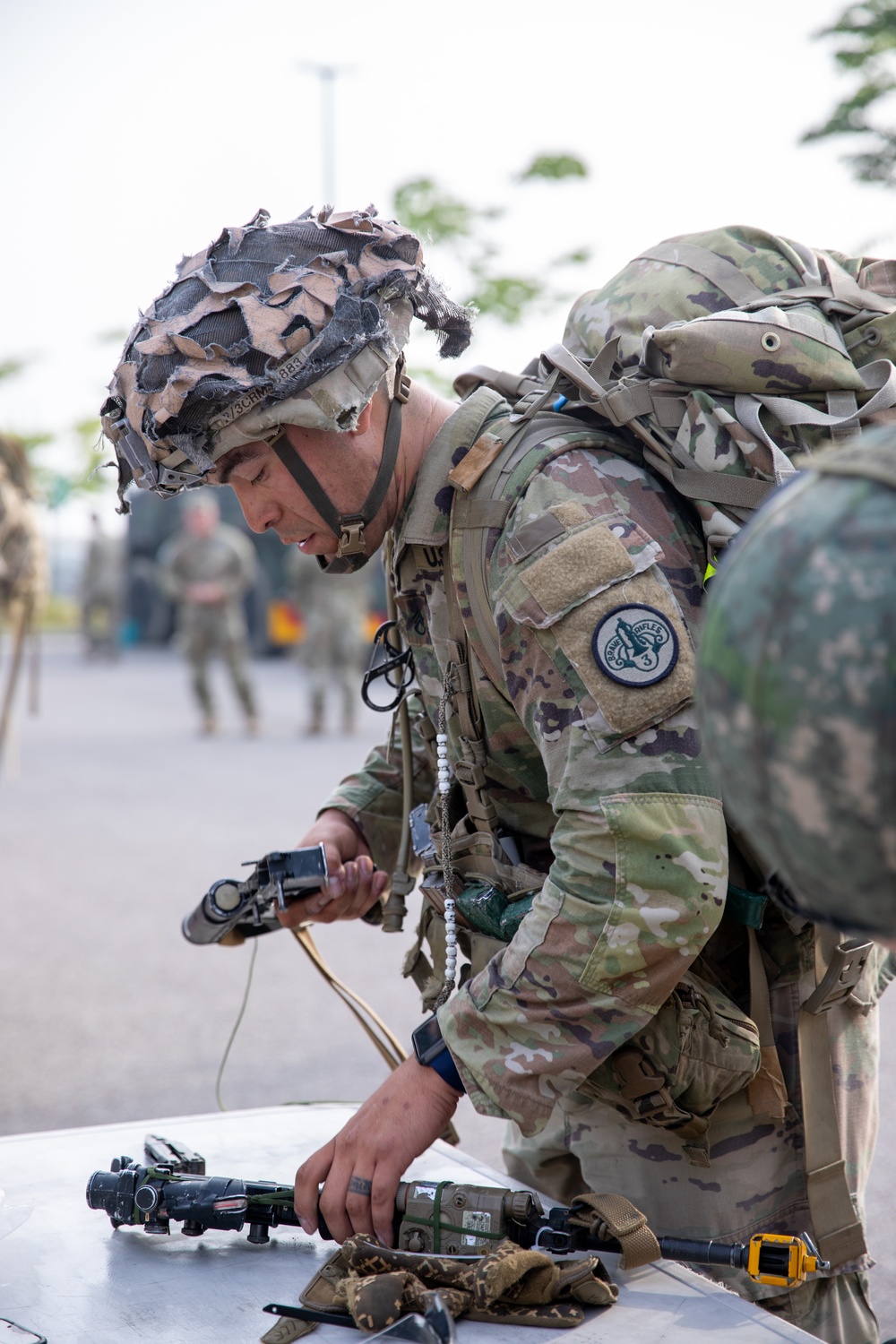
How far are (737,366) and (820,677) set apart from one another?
40.9 inches

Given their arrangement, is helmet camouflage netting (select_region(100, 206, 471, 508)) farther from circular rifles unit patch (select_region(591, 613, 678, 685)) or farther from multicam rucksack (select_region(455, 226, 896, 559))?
circular rifles unit patch (select_region(591, 613, 678, 685))

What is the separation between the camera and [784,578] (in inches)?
31.9

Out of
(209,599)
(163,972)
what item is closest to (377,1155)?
(163,972)

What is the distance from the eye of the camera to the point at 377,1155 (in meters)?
1.68

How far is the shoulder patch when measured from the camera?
1579 mm

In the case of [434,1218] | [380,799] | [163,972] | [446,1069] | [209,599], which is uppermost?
[380,799]

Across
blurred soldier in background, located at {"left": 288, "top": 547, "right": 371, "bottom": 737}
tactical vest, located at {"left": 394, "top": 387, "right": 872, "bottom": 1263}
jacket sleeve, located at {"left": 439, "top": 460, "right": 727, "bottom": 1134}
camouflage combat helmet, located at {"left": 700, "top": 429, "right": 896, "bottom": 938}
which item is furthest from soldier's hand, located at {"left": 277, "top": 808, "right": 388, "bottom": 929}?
blurred soldier in background, located at {"left": 288, "top": 547, "right": 371, "bottom": 737}

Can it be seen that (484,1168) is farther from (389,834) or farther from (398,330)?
(398,330)

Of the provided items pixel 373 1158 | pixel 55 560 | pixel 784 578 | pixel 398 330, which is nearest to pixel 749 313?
pixel 398 330

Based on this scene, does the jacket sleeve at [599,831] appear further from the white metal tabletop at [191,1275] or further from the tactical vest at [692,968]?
the white metal tabletop at [191,1275]

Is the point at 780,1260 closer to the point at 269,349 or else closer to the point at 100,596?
the point at 269,349

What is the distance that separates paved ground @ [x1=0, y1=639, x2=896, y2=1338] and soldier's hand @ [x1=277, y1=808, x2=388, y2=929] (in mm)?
428

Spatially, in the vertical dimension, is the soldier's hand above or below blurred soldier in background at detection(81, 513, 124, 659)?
above

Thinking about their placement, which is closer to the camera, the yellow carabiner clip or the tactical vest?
the yellow carabiner clip
